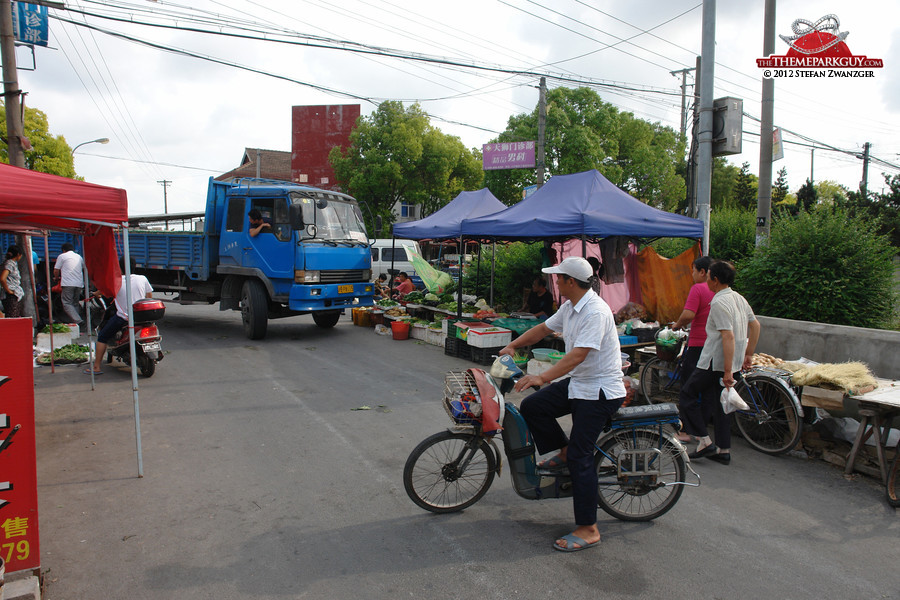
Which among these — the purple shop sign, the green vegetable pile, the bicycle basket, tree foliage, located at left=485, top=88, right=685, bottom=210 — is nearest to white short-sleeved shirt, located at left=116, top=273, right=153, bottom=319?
the green vegetable pile

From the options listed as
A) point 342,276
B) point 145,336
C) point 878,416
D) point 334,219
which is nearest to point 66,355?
point 145,336

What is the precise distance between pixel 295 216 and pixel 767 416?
813 cm

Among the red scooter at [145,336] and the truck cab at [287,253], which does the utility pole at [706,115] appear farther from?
the red scooter at [145,336]

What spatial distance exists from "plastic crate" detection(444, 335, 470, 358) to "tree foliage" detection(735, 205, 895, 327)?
4656 mm

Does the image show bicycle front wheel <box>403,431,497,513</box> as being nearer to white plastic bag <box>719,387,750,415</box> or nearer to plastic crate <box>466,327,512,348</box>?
white plastic bag <box>719,387,750,415</box>

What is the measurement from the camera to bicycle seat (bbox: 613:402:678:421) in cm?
379

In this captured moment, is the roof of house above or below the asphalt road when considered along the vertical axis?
above

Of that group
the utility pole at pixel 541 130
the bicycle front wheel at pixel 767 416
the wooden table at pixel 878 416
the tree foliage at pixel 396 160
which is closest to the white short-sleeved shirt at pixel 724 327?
the bicycle front wheel at pixel 767 416

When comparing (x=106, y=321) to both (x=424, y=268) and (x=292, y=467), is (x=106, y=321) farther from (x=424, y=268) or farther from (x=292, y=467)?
(x=424, y=268)

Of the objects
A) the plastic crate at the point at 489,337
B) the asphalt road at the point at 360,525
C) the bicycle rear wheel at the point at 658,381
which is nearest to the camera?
the asphalt road at the point at 360,525

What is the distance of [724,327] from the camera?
15.7 feet

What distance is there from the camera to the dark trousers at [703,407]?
512 centimetres

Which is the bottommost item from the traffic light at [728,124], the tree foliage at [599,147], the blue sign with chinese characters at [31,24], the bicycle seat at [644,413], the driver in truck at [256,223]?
the bicycle seat at [644,413]

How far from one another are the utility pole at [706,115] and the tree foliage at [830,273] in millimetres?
1089
